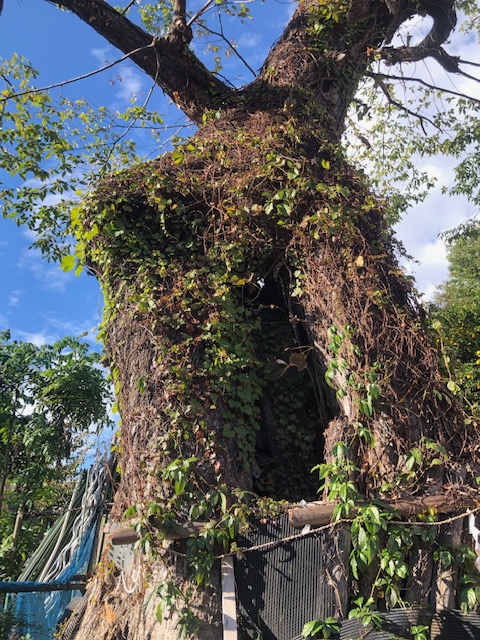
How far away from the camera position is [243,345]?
4398 millimetres

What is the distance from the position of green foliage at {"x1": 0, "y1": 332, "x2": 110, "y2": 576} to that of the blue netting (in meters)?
1.20

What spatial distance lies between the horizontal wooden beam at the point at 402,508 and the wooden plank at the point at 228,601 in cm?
51

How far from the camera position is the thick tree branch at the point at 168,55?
6219 millimetres

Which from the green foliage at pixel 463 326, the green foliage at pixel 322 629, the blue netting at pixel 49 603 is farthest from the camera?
the blue netting at pixel 49 603

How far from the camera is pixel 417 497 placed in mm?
3238

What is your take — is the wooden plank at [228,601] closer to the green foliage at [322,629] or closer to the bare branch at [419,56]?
the green foliage at [322,629]

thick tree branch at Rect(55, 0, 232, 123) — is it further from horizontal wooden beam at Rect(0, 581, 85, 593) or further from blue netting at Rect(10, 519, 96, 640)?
horizontal wooden beam at Rect(0, 581, 85, 593)

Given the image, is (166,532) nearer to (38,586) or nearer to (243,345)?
(243,345)

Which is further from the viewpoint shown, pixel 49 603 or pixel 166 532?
pixel 49 603

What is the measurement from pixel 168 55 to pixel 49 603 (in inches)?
249

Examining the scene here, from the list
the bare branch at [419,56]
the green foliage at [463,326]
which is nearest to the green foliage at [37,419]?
the green foliage at [463,326]

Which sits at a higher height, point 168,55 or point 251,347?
point 168,55

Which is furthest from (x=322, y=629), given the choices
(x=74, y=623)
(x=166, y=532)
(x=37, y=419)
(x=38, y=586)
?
(x=37, y=419)

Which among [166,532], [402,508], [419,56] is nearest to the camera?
[402,508]
